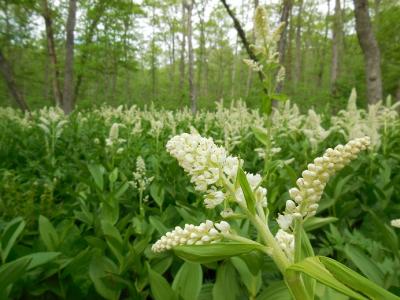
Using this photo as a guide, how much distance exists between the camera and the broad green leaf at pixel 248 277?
4.69ft

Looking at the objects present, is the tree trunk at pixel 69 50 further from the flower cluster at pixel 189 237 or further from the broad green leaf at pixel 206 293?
the flower cluster at pixel 189 237

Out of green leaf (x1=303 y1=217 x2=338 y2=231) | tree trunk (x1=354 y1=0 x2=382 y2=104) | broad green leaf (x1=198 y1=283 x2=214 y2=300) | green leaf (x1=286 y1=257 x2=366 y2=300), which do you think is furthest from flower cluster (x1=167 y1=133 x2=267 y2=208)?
tree trunk (x1=354 y1=0 x2=382 y2=104)

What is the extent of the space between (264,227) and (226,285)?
636 mm

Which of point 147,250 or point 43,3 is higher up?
point 43,3

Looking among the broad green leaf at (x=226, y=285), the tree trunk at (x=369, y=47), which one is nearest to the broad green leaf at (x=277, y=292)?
the broad green leaf at (x=226, y=285)

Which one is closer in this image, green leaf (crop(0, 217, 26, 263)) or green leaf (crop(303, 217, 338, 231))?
green leaf (crop(0, 217, 26, 263))

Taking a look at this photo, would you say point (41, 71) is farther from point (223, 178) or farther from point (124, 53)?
point (223, 178)

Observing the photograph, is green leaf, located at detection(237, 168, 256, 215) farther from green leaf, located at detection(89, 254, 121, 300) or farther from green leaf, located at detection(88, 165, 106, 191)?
green leaf, located at detection(88, 165, 106, 191)

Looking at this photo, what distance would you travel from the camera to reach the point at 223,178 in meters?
0.91

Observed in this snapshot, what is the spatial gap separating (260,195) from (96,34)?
18.6 metres

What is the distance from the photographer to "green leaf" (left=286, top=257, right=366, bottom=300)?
0.59 meters

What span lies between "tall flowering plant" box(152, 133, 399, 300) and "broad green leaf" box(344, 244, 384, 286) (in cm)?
67

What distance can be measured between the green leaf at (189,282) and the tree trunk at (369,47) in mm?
6897

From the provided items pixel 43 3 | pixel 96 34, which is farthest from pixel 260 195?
pixel 96 34
